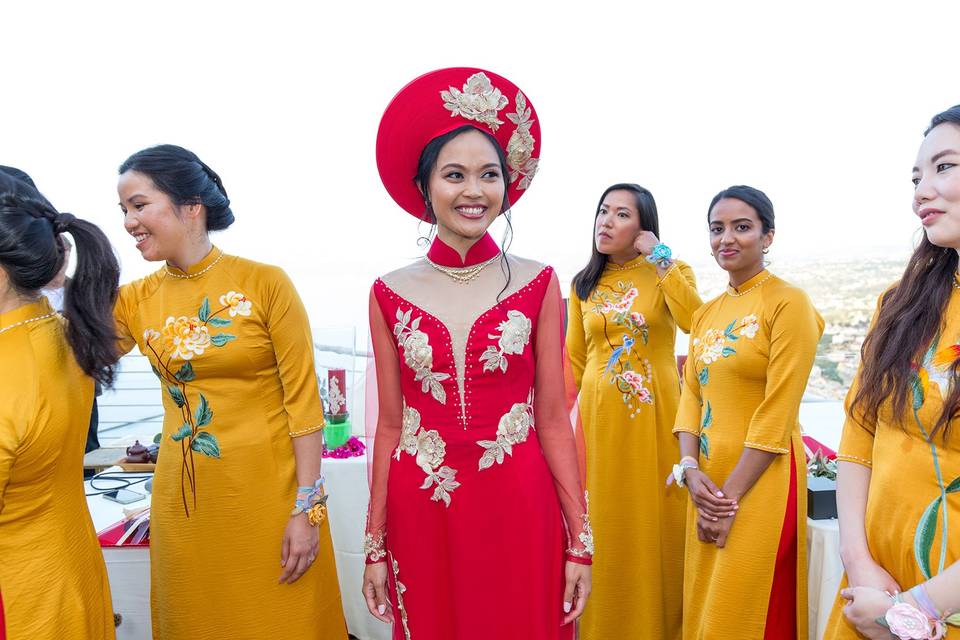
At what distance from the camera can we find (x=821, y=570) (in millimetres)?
1786

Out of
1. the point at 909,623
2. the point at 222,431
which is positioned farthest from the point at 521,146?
the point at 909,623

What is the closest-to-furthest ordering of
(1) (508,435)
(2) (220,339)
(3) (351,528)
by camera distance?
(1) (508,435) → (2) (220,339) → (3) (351,528)

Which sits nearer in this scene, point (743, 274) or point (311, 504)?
point (311, 504)

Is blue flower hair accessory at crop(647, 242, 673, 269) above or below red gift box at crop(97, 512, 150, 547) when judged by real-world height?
above

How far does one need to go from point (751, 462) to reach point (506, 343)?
0.92 meters

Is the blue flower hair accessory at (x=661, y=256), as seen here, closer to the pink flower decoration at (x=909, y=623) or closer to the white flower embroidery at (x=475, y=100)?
the white flower embroidery at (x=475, y=100)

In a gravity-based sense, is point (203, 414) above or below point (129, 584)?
above

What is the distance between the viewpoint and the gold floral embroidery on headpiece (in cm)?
122

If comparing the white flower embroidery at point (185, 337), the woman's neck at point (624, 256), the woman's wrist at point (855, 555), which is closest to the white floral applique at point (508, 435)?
the woman's wrist at point (855, 555)

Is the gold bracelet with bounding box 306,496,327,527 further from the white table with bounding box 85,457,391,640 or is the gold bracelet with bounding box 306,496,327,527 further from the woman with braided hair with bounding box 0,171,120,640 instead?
the white table with bounding box 85,457,391,640

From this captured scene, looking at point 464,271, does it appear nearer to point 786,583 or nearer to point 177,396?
point 177,396

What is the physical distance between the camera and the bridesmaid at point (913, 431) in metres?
1.00

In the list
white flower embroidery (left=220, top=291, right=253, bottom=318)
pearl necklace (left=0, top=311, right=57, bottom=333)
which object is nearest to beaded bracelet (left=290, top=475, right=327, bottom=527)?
white flower embroidery (left=220, top=291, right=253, bottom=318)

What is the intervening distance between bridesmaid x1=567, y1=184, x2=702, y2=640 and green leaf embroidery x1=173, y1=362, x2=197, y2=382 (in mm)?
1412
